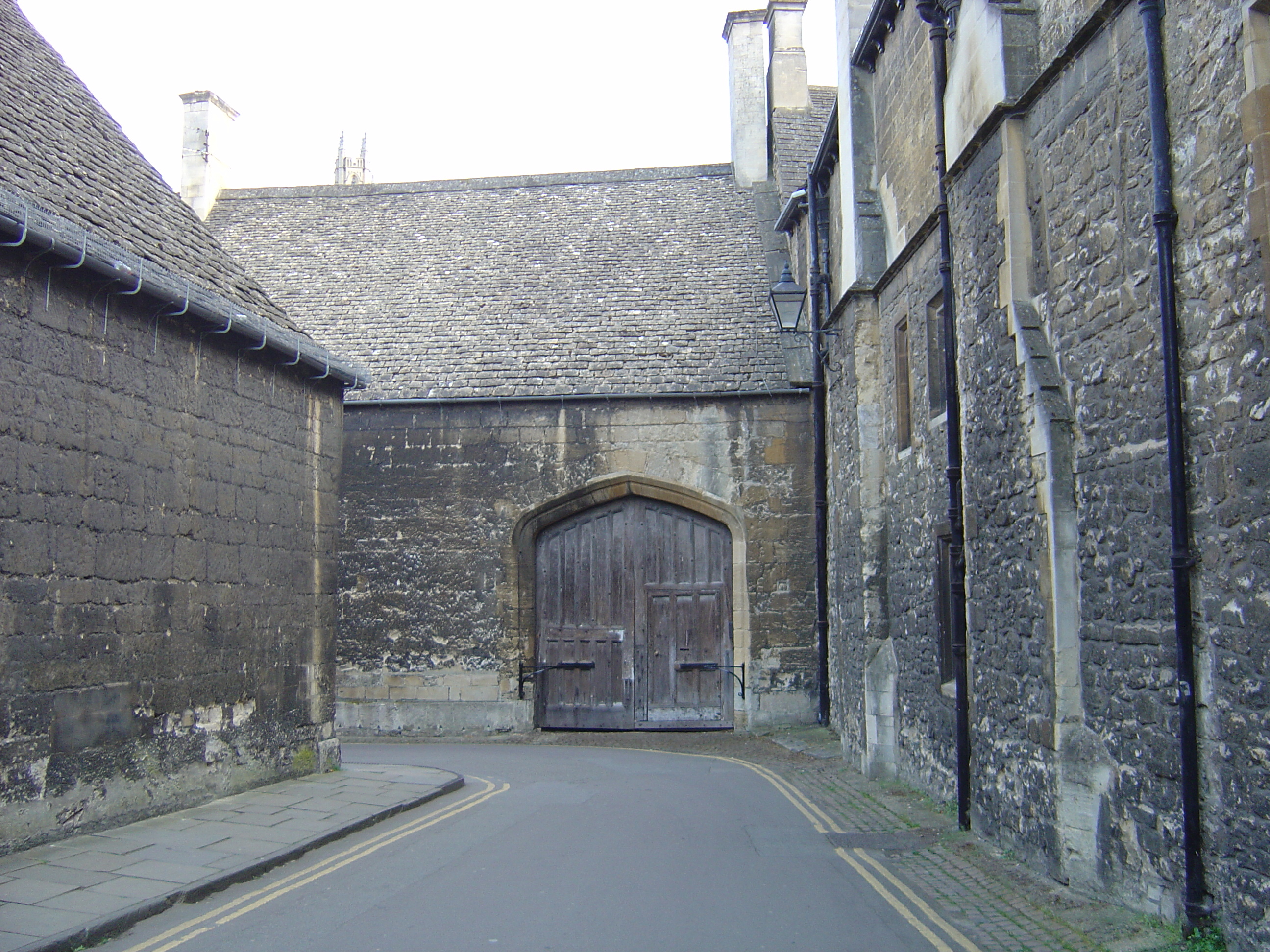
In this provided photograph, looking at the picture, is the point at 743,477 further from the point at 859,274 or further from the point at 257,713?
the point at 257,713

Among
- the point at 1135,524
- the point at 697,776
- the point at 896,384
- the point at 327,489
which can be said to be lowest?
the point at 697,776

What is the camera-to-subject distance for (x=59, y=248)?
6.73m

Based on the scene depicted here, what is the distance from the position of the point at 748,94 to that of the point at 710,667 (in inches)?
432

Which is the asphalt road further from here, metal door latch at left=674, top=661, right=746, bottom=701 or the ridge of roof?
the ridge of roof

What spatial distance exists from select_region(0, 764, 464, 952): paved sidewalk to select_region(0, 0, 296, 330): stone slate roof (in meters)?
4.21

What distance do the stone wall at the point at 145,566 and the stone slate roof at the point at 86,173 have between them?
684mm

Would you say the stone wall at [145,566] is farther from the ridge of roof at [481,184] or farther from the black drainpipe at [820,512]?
the ridge of roof at [481,184]

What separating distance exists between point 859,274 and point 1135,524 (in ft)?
20.9

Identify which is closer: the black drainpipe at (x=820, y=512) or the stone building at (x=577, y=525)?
the black drainpipe at (x=820, y=512)

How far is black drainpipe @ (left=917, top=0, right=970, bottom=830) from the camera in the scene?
8062 mm

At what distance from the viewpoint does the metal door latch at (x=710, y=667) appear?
48.9ft

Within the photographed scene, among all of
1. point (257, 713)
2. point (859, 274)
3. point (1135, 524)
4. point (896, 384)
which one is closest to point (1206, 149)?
point (1135, 524)

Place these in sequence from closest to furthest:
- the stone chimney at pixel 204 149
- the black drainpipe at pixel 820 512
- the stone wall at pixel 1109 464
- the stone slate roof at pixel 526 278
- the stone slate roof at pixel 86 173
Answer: the stone wall at pixel 1109 464 → the stone slate roof at pixel 86 173 → the black drainpipe at pixel 820 512 → the stone slate roof at pixel 526 278 → the stone chimney at pixel 204 149

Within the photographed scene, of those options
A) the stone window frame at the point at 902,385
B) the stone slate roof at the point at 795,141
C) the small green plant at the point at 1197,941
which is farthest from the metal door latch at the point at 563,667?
the small green plant at the point at 1197,941
